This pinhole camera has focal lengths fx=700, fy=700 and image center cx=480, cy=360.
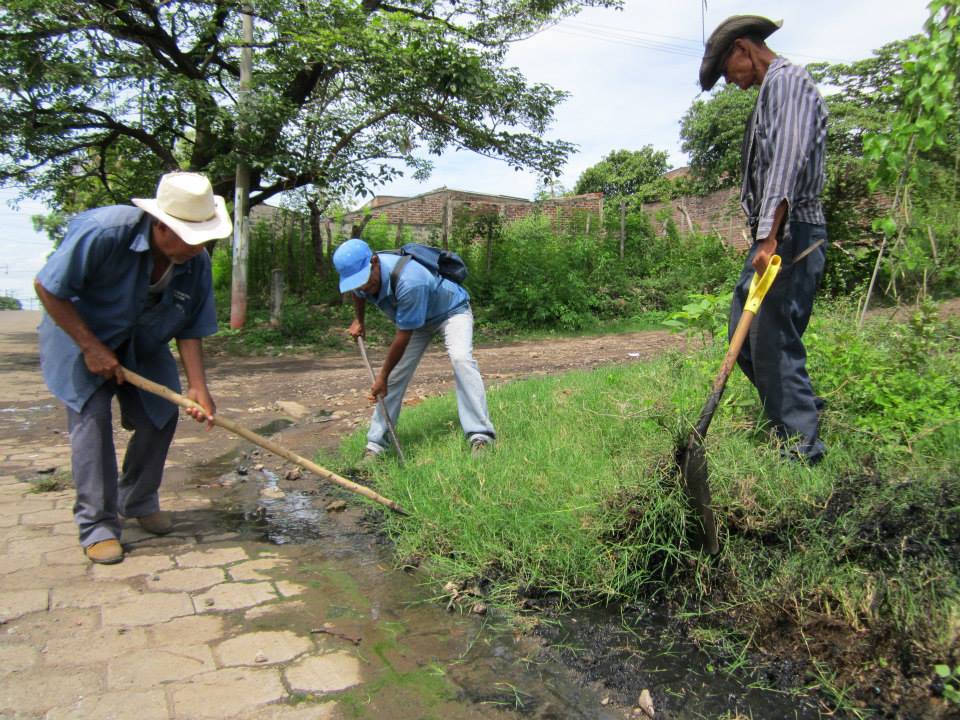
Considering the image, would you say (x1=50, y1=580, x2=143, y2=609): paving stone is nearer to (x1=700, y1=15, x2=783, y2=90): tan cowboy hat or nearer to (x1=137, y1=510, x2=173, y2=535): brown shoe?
(x1=137, y1=510, x2=173, y2=535): brown shoe

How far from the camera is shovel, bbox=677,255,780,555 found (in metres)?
2.58

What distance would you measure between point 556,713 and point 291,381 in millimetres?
6513

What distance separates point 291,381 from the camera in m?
8.16

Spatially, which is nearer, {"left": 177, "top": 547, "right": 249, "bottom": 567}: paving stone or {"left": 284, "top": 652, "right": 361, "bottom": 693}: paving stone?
{"left": 284, "top": 652, "right": 361, "bottom": 693}: paving stone

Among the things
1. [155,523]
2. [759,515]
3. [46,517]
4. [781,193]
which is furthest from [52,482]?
[781,193]

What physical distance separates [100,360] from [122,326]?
22 cm

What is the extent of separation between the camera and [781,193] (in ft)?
9.82

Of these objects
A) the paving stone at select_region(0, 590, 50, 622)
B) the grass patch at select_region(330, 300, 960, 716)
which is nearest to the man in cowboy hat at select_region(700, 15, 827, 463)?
the grass patch at select_region(330, 300, 960, 716)

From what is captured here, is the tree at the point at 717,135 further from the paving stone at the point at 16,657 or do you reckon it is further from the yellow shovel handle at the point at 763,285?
the paving stone at the point at 16,657

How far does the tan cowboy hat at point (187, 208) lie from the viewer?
307 cm

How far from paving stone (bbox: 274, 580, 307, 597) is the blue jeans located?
1.46m

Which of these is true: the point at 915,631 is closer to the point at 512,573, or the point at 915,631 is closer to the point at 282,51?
the point at 512,573

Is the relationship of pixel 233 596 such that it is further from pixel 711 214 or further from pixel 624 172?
pixel 624 172

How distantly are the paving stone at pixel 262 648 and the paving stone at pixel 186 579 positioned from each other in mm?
546
